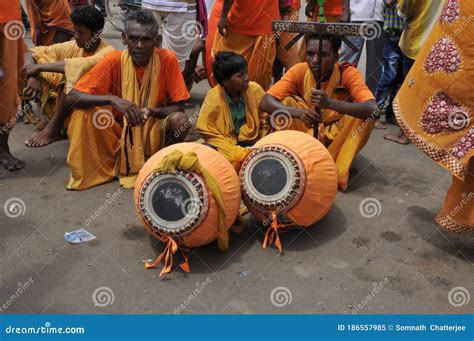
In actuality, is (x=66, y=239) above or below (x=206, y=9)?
below

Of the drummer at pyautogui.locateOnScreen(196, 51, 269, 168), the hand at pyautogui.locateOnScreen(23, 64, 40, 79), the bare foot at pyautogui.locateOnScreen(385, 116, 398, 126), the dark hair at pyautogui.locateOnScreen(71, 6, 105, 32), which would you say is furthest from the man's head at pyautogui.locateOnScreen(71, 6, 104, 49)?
the bare foot at pyautogui.locateOnScreen(385, 116, 398, 126)

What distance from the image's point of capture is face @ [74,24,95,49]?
226 inches

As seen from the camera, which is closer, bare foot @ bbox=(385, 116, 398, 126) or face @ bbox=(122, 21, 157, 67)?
face @ bbox=(122, 21, 157, 67)

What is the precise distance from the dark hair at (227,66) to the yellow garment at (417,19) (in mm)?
2031

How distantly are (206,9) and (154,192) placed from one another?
3783 millimetres

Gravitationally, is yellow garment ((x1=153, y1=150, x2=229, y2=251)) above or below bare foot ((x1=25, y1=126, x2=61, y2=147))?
above

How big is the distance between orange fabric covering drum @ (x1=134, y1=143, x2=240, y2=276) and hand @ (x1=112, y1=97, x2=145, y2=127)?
38.9 inches

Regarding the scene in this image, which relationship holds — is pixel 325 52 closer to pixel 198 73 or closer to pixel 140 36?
pixel 140 36

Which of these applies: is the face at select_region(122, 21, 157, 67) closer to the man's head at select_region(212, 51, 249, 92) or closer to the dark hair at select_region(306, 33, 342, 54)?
the man's head at select_region(212, 51, 249, 92)

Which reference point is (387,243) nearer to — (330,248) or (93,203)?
(330,248)

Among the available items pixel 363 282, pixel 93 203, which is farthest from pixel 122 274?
pixel 363 282

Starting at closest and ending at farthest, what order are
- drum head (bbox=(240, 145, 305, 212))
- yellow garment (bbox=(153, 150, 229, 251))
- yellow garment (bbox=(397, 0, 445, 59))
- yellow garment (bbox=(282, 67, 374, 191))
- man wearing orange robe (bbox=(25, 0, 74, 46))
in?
yellow garment (bbox=(153, 150, 229, 251)) → drum head (bbox=(240, 145, 305, 212)) → yellow garment (bbox=(282, 67, 374, 191)) → yellow garment (bbox=(397, 0, 445, 59)) → man wearing orange robe (bbox=(25, 0, 74, 46))

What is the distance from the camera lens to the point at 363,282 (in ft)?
12.4

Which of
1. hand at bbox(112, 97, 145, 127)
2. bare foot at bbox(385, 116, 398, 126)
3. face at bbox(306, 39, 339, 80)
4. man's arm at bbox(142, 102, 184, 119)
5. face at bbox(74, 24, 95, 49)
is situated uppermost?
face at bbox(306, 39, 339, 80)
